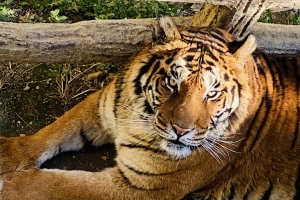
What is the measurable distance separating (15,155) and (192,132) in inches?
35.3

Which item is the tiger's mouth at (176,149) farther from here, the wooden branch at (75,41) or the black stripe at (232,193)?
the wooden branch at (75,41)

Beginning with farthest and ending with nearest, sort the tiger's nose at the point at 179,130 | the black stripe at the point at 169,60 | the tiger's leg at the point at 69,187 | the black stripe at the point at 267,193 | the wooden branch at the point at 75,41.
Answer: the wooden branch at the point at 75,41, the black stripe at the point at 267,193, the tiger's leg at the point at 69,187, the black stripe at the point at 169,60, the tiger's nose at the point at 179,130

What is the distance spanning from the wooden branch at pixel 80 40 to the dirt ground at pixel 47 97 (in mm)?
294

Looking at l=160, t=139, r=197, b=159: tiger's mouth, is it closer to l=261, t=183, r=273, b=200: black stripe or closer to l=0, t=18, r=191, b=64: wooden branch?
l=261, t=183, r=273, b=200: black stripe

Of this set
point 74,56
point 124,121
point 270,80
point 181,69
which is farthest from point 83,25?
point 270,80

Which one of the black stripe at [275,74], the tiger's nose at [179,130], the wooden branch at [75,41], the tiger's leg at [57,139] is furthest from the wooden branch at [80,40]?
the tiger's nose at [179,130]

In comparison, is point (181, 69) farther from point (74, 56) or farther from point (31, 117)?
point (31, 117)

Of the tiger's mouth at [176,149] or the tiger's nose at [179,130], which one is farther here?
the tiger's mouth at [176,149]

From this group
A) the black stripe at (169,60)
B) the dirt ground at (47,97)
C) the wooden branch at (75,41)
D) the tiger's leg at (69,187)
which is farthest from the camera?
the dirt ground at (47,97)

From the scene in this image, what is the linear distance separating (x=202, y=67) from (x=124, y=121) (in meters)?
0.52

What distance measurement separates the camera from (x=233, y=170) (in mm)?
2814

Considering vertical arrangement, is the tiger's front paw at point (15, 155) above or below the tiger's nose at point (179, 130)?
below

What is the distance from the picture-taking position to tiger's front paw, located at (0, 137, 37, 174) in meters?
2.87

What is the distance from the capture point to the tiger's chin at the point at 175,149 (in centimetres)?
269
